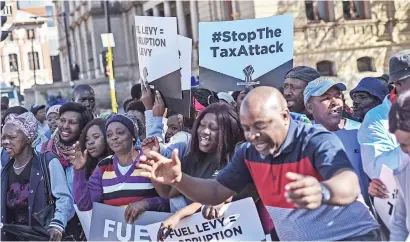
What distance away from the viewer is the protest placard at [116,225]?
227 inches

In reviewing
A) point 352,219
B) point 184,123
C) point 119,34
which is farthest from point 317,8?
point 352,219

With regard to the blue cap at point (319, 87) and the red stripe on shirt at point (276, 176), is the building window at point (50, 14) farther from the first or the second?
the red stripe on shirt at point (276, 176)

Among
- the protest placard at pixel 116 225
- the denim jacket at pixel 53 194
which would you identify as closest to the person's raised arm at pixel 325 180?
the protest placard at pixel 116 225

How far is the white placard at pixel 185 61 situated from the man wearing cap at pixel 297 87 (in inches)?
34.3

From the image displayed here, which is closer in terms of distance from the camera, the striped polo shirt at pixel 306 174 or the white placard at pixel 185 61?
the striped polo shirt at pixel 306 174

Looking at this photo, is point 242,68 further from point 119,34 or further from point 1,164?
point 119,34

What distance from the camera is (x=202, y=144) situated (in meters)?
5.39

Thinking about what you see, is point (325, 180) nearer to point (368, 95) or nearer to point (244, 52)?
point (368, 95)

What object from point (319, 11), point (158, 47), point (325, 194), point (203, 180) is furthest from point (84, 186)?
point (319, 11)

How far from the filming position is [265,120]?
3.79m

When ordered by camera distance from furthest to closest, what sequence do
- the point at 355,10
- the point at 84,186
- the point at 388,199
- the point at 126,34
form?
the point at 126,34
the point at 355,10
the point at 84,186
the point at 388,199

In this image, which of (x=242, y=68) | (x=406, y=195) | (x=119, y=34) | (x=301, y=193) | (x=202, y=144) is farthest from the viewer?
(x=119, y=34)

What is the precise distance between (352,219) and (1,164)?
12.0 feet

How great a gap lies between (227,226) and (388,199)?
58.2 inches
